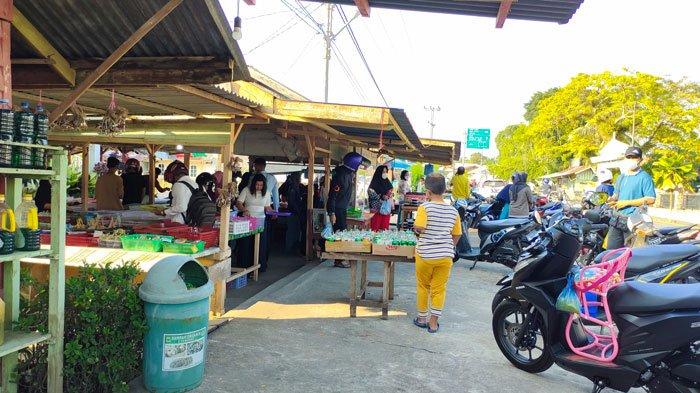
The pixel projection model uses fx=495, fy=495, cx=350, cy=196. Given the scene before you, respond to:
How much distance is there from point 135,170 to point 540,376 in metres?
9.46

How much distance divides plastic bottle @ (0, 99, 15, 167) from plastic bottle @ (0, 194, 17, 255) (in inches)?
11.0

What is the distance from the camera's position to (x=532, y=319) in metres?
4.13

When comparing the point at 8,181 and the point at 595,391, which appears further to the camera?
the point at 595,391

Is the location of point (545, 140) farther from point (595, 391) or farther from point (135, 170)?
point (595, 391)

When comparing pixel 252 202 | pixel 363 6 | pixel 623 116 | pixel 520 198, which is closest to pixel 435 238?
pixel 363 6

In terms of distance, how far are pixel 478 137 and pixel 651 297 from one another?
110 ft

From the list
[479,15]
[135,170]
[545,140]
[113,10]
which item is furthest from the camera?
[545,140]

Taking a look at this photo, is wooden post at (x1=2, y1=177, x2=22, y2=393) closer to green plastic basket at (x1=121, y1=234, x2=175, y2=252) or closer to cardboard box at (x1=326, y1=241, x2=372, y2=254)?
green plastic basket at (x1=121, y1=234, x2=175, y2=252)

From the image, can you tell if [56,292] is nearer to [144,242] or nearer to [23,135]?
[23,135]

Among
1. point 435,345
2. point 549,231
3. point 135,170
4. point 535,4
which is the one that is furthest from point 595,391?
point 135,170

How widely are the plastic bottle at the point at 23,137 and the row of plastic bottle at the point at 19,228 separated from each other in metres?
0.28

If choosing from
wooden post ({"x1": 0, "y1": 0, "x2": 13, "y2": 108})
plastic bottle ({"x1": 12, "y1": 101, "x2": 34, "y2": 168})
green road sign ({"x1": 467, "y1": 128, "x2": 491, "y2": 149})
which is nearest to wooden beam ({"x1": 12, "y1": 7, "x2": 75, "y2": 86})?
wooden post ({"x1": 0, "y1": 0, "x2": 13, "y2": 108})

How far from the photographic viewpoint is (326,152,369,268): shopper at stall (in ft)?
28.2

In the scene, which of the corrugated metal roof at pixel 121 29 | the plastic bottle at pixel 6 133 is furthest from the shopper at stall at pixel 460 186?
the plastic bottle at pixel 6 133
